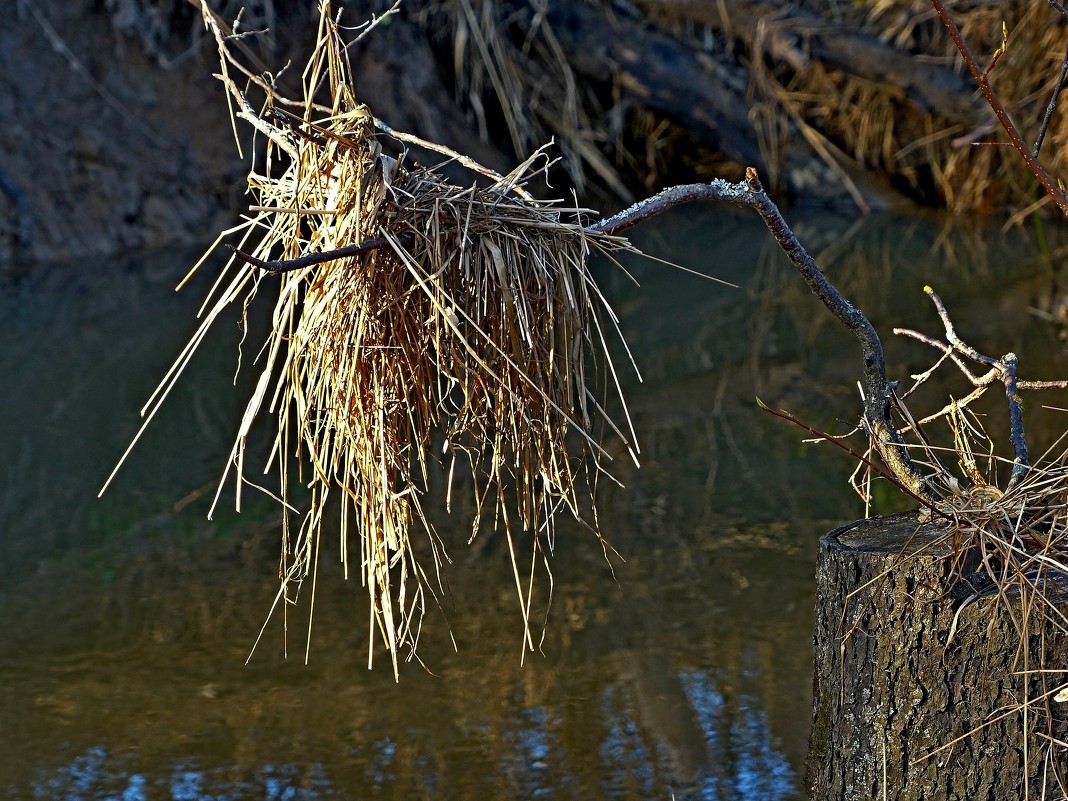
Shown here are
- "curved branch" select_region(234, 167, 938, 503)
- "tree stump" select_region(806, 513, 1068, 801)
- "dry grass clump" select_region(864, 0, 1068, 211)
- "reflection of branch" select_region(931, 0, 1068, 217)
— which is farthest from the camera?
"dry grass clump" select_region(864, 0, 1068, 211)

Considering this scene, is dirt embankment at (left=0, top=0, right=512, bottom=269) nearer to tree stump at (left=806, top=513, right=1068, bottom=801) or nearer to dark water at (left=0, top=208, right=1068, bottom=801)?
dark water at (left=0, top=208, right=1068, bottom=801)

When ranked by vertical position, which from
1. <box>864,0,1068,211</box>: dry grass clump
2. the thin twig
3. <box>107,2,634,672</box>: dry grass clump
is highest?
<box>864,0,1068,211</box>: dry grass clump

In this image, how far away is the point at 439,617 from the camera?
2719 mm

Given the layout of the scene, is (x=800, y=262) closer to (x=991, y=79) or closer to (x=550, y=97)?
(x=991, y=79)

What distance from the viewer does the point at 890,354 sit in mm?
4387

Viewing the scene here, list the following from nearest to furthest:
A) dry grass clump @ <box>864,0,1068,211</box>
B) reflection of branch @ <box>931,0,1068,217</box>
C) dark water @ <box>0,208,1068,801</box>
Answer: reflection of branch @ <box>931,0,1068,217</box> → dark water @ <box>0,208,1068,801</box> → dry grass clump @ <box>864,0,1068,211</box>

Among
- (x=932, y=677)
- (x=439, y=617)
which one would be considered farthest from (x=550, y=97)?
(x=932, y=677)

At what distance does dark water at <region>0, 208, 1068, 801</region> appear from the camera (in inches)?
86.1

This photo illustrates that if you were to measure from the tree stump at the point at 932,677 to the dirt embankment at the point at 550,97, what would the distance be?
197 inches

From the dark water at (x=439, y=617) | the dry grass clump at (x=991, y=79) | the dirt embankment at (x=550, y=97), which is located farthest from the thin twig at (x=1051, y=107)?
the dirt embankment at (x=550, y=97)

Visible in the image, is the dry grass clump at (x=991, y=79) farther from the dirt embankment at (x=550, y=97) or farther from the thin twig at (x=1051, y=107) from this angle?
the thin twig at (x=1051, y=107)

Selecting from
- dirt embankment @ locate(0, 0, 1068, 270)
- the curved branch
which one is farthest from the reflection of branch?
dirt embankment @ locate(0, 0, 1068, 270)

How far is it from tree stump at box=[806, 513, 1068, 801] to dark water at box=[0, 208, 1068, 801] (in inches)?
19.5

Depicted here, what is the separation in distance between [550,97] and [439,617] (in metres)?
4.89
